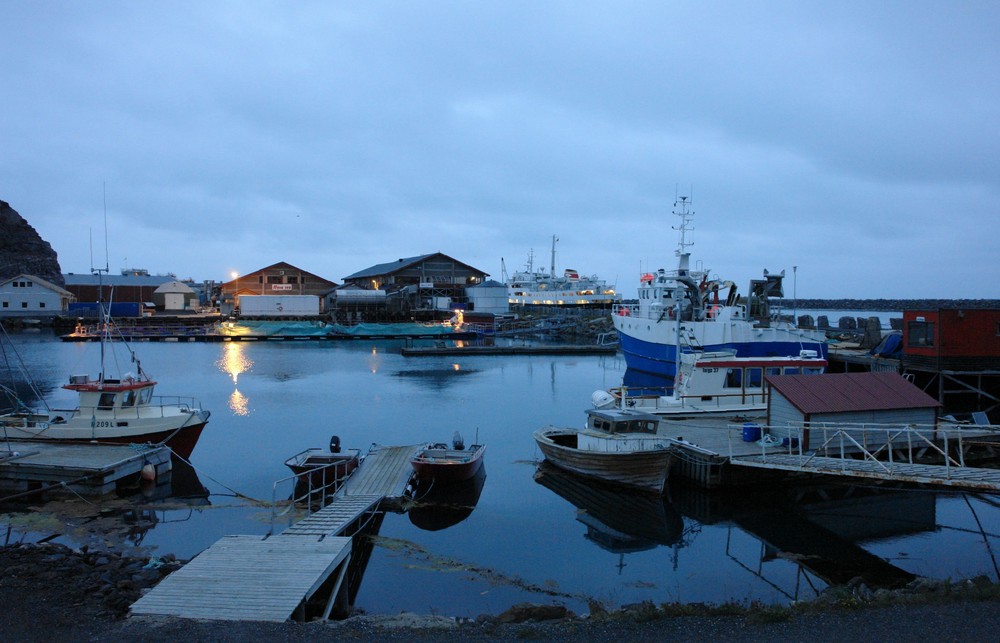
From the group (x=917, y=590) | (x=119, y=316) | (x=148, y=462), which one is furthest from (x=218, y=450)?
(x=119, y=316)

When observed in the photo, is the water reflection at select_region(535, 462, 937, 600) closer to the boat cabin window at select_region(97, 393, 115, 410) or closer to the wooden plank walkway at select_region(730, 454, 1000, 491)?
the wooden plank walkway at select_region(730, 454, 1000, 491)

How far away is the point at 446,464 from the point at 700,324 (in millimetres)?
23668

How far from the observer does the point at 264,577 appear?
1042cm

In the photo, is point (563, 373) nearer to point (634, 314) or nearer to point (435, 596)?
point (634, 314)

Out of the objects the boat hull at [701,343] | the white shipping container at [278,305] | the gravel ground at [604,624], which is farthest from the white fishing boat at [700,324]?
the white shipping container at [278,305]

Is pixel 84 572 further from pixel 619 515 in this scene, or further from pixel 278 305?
pixel 278 305

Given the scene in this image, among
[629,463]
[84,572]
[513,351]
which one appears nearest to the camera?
[84,572]

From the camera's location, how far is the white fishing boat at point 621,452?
1819 cm

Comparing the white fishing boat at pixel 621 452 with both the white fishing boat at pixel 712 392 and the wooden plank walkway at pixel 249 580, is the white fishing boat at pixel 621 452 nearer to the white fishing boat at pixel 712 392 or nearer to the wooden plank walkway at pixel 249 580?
the white fishing boat at pixel 712 392

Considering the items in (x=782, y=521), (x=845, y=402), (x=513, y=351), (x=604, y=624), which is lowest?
(x=782, y=521)

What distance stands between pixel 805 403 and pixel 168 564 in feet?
54.1

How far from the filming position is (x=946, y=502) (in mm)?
18062

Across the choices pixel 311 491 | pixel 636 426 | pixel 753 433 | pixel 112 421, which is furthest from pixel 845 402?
pixel 112 421

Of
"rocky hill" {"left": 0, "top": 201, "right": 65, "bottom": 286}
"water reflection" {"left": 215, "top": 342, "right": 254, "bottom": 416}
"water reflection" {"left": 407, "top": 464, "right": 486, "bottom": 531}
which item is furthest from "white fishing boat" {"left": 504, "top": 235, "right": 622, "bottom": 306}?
"water reflection" {"left": 407, "top": 464, "right": 486, "bottom": 531}
